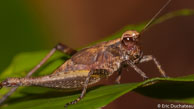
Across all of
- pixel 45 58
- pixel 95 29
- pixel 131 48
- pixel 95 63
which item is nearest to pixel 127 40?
pixel 131 48

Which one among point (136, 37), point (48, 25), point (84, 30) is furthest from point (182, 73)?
point (136, 37)

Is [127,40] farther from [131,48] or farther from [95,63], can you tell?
[95,63]

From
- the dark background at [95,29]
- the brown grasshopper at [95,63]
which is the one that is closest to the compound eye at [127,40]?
the brown grasshopper at [95,63]

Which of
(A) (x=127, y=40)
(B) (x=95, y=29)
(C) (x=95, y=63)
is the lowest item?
(C) (x=95, y=63)

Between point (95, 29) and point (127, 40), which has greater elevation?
point (95, 29)

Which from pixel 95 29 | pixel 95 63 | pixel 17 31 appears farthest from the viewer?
pixel 95 29

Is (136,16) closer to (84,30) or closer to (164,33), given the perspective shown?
(164,33)

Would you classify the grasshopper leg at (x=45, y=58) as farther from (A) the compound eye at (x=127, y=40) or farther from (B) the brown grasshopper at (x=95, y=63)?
(A) the compound eye at (x=127, y=40)

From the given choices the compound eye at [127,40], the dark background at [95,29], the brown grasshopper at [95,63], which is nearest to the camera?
the brown grasshopper at [95,63]
